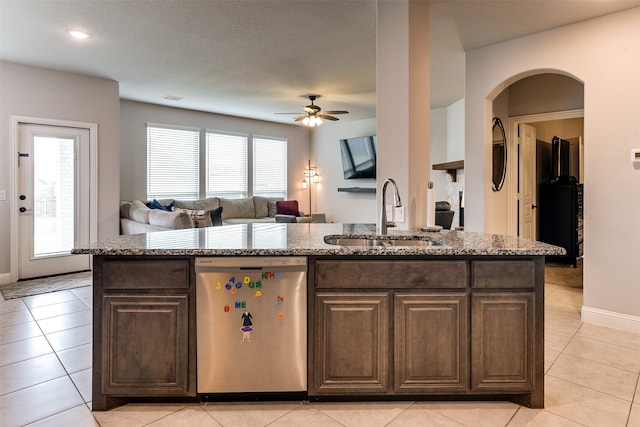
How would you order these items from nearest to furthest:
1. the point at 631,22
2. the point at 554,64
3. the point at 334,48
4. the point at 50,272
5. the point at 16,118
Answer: the point at 631,22 → the point at 554,64 → the point at 334,48 → the point at 16,118 → the point at 50,272

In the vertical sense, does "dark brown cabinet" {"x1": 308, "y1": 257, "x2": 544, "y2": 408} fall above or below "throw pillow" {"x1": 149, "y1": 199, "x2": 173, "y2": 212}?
below

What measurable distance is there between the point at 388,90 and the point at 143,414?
2506mm

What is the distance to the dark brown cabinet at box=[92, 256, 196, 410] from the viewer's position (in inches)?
78.2

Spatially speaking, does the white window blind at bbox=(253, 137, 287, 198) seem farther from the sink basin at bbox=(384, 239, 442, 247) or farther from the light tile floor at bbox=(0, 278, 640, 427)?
the sink basin at bbox=(384, 239, 442, 247)

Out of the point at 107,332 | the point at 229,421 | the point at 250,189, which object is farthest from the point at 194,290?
the point at 250,189

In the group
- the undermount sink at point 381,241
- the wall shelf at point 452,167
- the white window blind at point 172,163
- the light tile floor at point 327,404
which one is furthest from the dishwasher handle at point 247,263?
the white window blind at point 172,163

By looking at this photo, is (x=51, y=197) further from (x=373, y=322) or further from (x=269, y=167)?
(x=373, y=322)

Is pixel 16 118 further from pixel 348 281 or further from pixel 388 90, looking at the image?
pixel 348 281

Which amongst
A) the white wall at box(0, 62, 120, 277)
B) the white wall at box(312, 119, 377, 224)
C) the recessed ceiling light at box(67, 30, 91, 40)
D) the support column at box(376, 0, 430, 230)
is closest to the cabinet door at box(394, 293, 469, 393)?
the support column at box(376, 0, 430, 230)

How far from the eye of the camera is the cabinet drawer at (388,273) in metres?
2.00

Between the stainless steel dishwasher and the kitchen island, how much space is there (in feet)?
0.18

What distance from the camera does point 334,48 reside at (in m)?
4.07

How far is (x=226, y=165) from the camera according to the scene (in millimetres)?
7711

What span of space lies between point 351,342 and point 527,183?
14.9 ft
